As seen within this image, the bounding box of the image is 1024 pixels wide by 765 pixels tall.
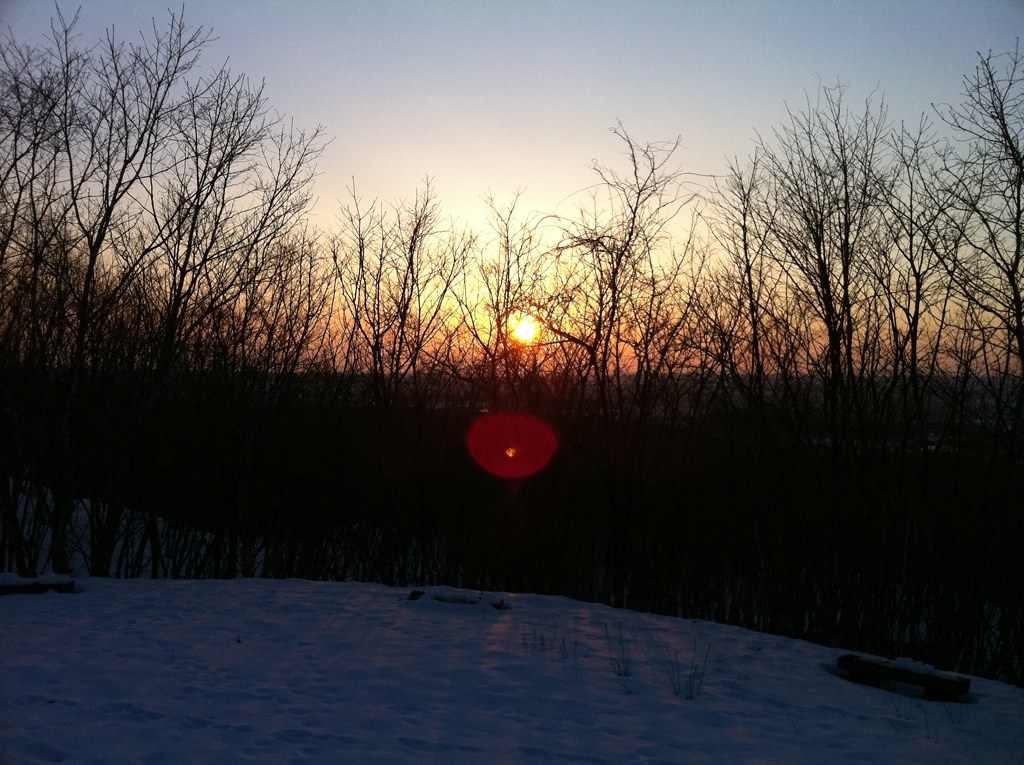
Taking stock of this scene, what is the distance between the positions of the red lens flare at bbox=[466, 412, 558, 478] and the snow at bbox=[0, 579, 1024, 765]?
5.58 metres

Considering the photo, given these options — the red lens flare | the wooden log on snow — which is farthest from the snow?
the red lens flare

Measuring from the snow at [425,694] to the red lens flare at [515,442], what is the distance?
220 inches

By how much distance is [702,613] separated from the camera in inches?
555

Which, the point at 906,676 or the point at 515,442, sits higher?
the point at 515,442

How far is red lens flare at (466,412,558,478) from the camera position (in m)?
13.8

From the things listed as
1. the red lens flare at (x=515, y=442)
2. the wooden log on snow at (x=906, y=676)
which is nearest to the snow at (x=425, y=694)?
the wooden log on snow at (x=906, y=676)

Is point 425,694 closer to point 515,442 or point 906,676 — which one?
point 906,676

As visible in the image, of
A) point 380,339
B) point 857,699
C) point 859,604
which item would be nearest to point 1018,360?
point 859,604

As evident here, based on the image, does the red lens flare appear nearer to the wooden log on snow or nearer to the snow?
the snow

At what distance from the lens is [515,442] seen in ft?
46.2

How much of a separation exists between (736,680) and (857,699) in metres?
0.92

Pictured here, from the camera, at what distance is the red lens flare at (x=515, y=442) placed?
13.8 metres

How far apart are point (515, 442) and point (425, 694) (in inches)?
340

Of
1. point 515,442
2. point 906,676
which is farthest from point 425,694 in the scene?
point 515,442
